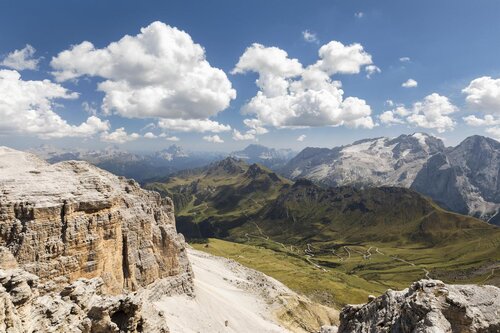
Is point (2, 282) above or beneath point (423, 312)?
above

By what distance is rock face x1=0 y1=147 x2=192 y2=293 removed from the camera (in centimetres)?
5866

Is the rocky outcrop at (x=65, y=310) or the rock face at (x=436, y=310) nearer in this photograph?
the rocky outcrop at (x=65, y=310)

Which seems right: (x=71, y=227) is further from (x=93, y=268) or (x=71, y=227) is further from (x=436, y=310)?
(x=436, y=310)

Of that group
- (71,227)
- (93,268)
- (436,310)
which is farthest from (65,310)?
(436,310)

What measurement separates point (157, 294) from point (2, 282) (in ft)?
184

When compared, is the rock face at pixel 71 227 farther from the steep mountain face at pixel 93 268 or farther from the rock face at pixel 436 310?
the rock face at pixel 436 310

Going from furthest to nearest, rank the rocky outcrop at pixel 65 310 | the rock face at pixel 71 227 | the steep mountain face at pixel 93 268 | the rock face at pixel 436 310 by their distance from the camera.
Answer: the rock face at pixel 71 227 < the steep mountain face at pixel 93 268 < the rock face at pixel 436 310 < the rocky outcrop at pixel 65 310

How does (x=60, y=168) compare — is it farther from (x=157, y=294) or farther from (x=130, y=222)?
(x=157, y=294)

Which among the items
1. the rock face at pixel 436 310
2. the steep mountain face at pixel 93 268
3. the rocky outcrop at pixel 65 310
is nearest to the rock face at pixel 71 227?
the steep mountain face at pixel 93 268

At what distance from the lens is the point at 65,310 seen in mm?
39031

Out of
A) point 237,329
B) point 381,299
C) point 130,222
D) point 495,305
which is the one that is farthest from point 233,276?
point 495,305

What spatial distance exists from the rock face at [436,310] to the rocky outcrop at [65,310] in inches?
1084

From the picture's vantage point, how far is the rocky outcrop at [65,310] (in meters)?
33.5

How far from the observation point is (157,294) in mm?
86688
